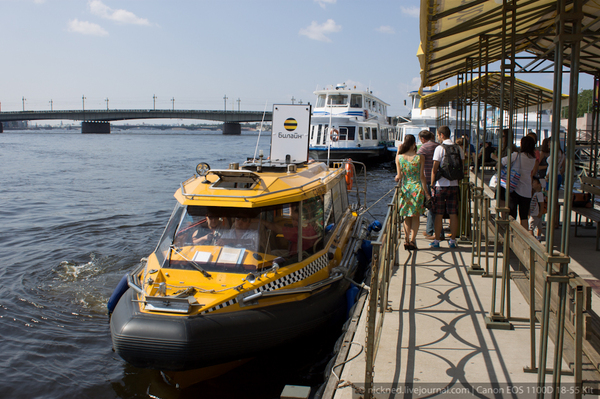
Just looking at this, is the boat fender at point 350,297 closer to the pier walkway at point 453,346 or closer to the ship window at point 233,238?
the pier walkway at point 453,346

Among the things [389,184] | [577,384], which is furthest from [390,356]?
[389,184]

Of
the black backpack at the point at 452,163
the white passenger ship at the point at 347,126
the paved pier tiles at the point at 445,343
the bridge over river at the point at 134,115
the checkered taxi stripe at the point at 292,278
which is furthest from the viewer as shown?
the bridge over river at the point at 134,115

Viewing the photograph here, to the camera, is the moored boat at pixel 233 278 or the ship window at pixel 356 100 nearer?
the moored boat at pixel 233 278

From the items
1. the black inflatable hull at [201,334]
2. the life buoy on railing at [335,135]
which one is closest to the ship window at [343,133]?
the life buoy on railing at [335,135]

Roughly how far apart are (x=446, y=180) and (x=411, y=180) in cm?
61

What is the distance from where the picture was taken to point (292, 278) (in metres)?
5.80

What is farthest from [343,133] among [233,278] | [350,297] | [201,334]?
[201,334]

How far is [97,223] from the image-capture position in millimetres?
15078

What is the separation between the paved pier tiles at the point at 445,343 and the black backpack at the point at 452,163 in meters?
1.74

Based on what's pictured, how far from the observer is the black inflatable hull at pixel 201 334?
4.79 meters

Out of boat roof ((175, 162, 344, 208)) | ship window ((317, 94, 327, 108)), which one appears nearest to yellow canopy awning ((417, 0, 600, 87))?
boat roof ((175, 162, 344, 208))

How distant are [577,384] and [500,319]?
197 cm

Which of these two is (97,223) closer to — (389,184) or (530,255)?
(530,255)

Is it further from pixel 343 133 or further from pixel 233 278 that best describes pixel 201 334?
pixel 343 133
